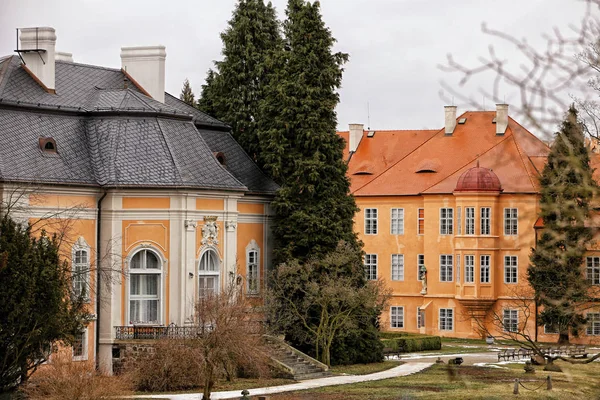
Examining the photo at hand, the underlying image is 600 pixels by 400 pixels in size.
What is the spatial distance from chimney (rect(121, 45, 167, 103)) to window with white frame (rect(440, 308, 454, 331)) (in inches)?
828

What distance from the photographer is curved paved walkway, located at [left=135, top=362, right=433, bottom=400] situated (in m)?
29.8

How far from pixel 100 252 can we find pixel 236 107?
33.1 feet

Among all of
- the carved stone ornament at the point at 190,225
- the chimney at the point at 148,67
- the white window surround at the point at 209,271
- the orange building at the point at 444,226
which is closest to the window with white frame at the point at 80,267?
the carved stone ornament at the point at 190,225

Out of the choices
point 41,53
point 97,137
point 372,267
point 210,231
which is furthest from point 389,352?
point 41,53

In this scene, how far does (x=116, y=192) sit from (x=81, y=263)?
2.53 meters

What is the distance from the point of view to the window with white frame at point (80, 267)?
1301 inches

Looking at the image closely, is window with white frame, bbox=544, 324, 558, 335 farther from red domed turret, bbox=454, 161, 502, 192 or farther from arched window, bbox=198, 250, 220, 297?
arched window, bbox=198, 250, 220, 297

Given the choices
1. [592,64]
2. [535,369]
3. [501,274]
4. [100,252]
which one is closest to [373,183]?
Answer: [501,274]

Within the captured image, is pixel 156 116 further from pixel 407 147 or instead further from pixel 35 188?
pixel 407 147

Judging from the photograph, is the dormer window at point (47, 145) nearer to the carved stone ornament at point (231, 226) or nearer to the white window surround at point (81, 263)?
the white window surround at point (81, 263)

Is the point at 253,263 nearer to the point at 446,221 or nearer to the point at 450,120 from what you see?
the point at 446,221

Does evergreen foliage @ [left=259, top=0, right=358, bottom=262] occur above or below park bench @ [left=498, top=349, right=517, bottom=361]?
above

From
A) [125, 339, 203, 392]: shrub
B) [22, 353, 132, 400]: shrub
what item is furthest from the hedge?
[22, 353, 132, 400]: shrub

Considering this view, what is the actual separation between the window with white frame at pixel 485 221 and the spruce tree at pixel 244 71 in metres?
15.5
